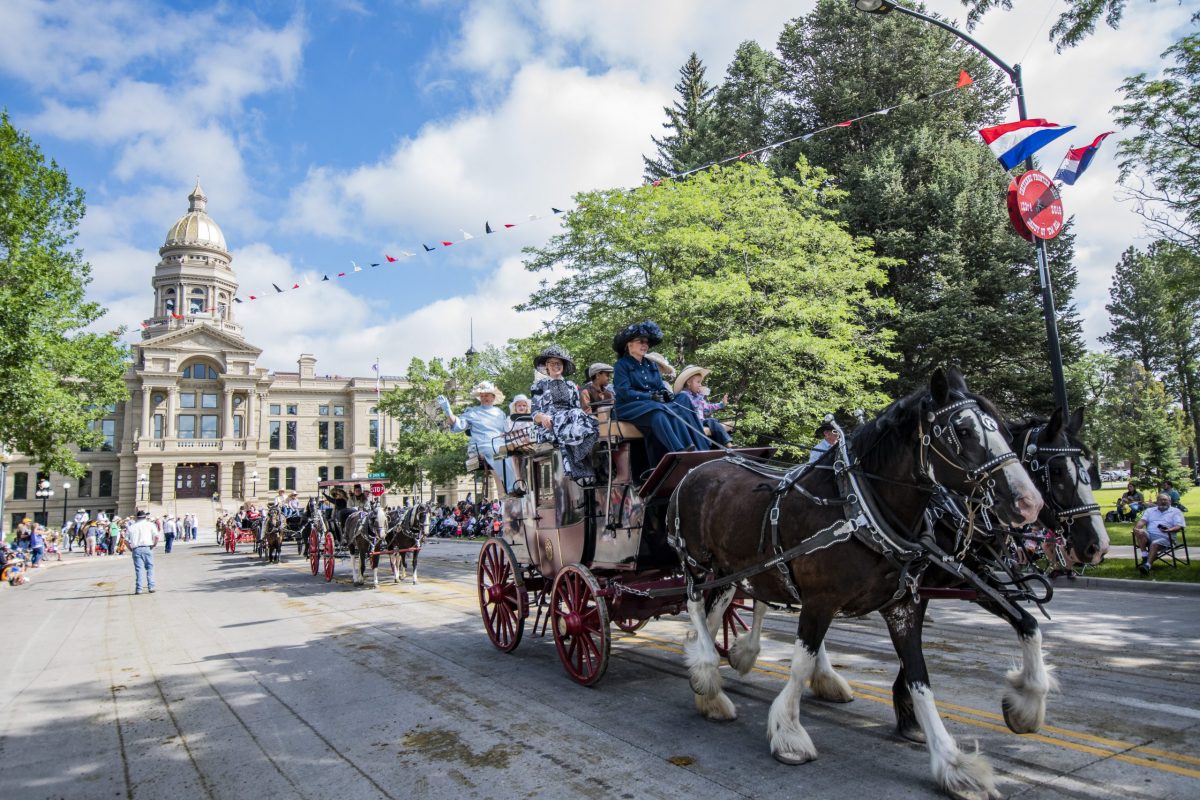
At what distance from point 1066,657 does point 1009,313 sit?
23.2 m

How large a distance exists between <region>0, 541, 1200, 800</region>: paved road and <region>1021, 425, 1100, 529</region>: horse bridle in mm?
1406

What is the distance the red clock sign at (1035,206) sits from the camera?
35.3ft

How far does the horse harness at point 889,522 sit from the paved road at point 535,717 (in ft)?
3.37

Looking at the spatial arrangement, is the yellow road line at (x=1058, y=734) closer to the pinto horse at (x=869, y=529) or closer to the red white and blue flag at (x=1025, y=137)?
the pinto horse at (x=869, y=529)

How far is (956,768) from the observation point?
3.85 m

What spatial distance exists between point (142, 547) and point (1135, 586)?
19491mm

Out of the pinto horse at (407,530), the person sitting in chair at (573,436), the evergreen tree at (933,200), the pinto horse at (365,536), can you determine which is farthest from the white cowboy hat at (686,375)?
the evergreen tree at (933,200)

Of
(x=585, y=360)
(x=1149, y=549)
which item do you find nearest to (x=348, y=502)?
(x=585, y=360)

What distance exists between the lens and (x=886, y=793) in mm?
3967

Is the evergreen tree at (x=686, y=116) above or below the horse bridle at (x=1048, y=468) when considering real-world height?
above

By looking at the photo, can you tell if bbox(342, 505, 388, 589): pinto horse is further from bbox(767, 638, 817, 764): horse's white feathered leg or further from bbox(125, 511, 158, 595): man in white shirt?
bbox(767, 638, 817, 764): horse's white feathered leg

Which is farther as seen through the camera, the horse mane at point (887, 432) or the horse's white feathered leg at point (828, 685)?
the horse's white feathered leg at point (828, 685)

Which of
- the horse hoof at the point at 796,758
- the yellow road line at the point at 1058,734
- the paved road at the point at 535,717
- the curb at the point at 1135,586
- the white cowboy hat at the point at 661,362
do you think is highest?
the white cowboy hat at the point at 661,362

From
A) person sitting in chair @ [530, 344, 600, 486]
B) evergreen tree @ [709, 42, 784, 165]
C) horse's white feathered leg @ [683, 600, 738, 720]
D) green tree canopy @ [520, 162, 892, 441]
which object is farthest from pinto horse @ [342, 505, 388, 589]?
evergreen tree @ [709, 42, 784, 165]
